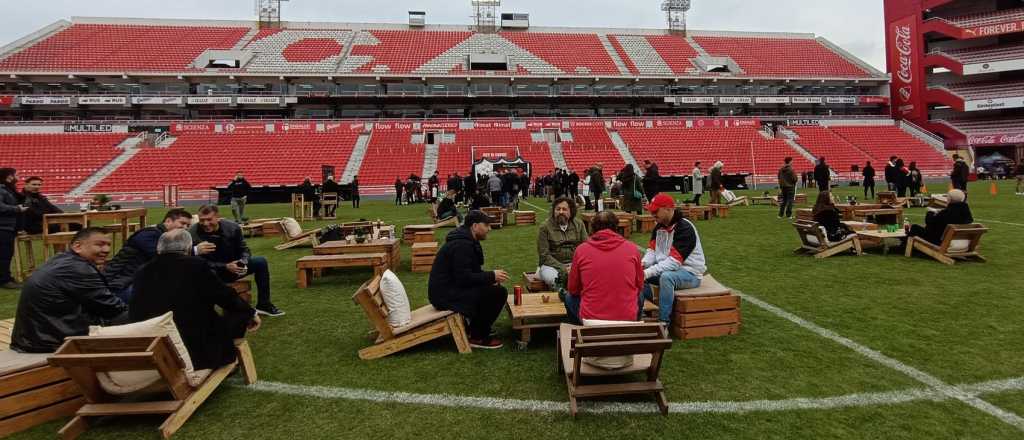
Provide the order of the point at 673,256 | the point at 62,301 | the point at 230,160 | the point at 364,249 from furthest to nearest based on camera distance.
→ the point at 230,160
the point at 364,249
the point at 673,256
the point at 62,301

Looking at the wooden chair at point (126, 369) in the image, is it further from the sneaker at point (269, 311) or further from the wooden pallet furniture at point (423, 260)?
the wooden pallet furniture at point (423, 260)

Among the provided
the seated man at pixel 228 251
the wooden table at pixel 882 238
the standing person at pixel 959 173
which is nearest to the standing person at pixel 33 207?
the seated man at pixel 228 251

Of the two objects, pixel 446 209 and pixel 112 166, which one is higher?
pixel 112 166

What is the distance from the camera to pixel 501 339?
5.11 m

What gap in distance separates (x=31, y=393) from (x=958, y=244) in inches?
443

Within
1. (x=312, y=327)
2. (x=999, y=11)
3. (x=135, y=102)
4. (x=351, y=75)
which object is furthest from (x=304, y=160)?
(x=999, y=11)

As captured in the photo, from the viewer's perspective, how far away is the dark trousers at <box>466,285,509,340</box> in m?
4.86

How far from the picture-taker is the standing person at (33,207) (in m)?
8.20

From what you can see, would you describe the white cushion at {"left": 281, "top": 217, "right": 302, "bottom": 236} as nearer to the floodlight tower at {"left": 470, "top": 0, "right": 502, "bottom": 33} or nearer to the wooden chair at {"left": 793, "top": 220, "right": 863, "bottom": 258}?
the wooden chair at {"left": 793, "top": 220, "right": 863, "bottom": 258}

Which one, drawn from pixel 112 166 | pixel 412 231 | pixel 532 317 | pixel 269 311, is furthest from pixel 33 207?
pixel 112 166

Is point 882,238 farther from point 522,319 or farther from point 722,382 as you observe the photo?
point 522,319

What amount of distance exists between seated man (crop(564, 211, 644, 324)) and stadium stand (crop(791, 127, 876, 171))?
3637cm

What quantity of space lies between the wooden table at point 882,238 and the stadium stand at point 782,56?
41378 mm

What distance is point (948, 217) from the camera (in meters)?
8.14
